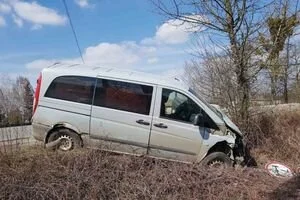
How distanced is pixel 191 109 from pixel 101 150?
6.59 ft

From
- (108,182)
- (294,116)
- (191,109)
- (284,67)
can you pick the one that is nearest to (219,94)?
(284,67)

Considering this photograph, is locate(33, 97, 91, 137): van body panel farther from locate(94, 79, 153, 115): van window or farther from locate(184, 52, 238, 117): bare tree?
locate(184, 52, 238, 117): bare tree

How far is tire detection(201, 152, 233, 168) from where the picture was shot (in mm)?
7586

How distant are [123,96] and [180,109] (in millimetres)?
1158

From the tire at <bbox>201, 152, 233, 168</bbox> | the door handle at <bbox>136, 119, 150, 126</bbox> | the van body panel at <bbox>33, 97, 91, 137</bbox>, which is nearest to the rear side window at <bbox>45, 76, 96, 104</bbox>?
the van body panel at <bbox>33, 97, 91, 137</bbox>

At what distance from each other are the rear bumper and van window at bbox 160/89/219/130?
2.29 meters

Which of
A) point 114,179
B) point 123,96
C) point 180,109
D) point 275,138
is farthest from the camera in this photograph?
point 275,138

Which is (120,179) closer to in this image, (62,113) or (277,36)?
(62,113)

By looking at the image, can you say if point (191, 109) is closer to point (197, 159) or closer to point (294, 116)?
point (197, 159)

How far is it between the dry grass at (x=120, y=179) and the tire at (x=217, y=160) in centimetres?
51

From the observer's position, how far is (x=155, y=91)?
761 centimetres

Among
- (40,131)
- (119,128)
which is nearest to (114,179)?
(119,128)

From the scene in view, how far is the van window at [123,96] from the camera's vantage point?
7.54 m

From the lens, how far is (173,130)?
7.52m
